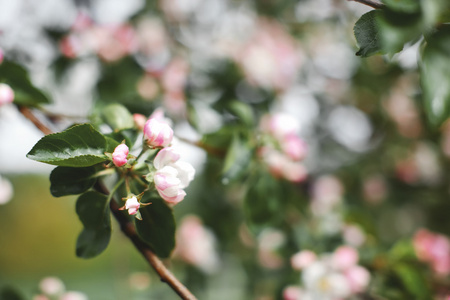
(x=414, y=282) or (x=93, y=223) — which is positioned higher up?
(x=93, y=223)

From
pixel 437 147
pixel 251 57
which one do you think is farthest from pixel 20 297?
pixel 437 147

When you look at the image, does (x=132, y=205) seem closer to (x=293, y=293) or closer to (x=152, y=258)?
(x=152, y=258)

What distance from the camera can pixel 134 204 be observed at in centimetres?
52

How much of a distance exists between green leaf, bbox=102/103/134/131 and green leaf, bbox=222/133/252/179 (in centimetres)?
21

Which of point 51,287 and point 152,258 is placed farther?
point 51,287

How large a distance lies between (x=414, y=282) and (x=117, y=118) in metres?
0.76

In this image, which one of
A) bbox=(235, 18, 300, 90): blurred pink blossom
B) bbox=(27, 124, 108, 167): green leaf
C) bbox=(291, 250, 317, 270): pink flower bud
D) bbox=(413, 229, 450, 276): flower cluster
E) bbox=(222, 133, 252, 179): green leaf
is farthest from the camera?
bbox=(235, 18, 300, 90): blurred pink blossom

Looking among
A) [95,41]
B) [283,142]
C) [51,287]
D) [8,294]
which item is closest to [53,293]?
[51,287]

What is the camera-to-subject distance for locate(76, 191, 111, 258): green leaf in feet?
1.97

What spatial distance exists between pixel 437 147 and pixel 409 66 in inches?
29.4

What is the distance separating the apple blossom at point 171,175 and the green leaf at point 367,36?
286mm

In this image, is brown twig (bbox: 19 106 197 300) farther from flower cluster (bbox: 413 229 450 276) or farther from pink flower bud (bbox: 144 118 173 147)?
flower cluster (bbox: 413 229 450 276)

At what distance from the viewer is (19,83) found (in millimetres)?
766

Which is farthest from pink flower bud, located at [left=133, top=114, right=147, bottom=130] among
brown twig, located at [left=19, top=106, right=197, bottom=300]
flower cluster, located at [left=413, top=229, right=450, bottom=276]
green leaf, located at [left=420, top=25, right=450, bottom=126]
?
flower cluster, located at [left=413, top=229, right=450, bottom=276]
